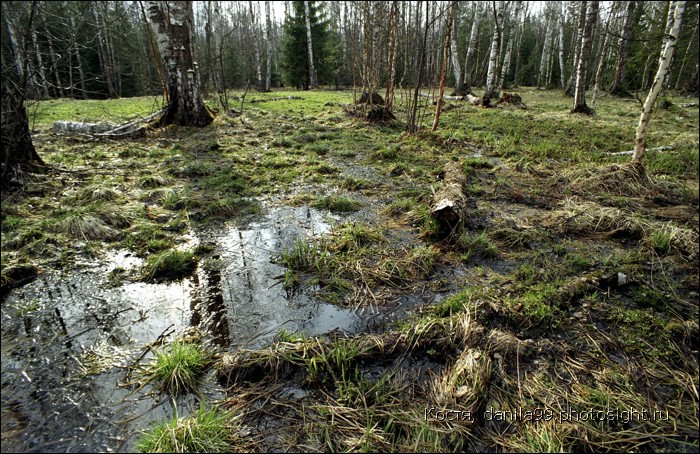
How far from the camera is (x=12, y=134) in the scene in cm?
480

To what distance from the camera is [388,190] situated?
5926 mm

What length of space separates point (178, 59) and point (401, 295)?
364 inches

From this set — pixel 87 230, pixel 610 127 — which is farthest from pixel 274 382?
pixel 610 127

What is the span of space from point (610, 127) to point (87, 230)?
39.9 feet

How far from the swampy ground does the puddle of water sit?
0.03 meters

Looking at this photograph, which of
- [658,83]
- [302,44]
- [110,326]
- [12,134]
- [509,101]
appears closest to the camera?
[110,326]

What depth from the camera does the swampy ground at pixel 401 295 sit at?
6.70ft

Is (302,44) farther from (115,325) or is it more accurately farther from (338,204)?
(115,325)

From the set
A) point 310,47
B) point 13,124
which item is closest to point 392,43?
point 13,124


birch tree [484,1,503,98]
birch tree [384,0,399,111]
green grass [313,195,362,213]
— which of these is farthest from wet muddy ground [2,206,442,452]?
birch tree [484,1,503,98]

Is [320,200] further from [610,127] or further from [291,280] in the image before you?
[610,127]

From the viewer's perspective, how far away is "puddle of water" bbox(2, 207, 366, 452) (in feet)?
6.55

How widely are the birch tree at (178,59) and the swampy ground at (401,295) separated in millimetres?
3393

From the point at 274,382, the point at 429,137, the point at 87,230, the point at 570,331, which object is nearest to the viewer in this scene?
the point at 274,382
